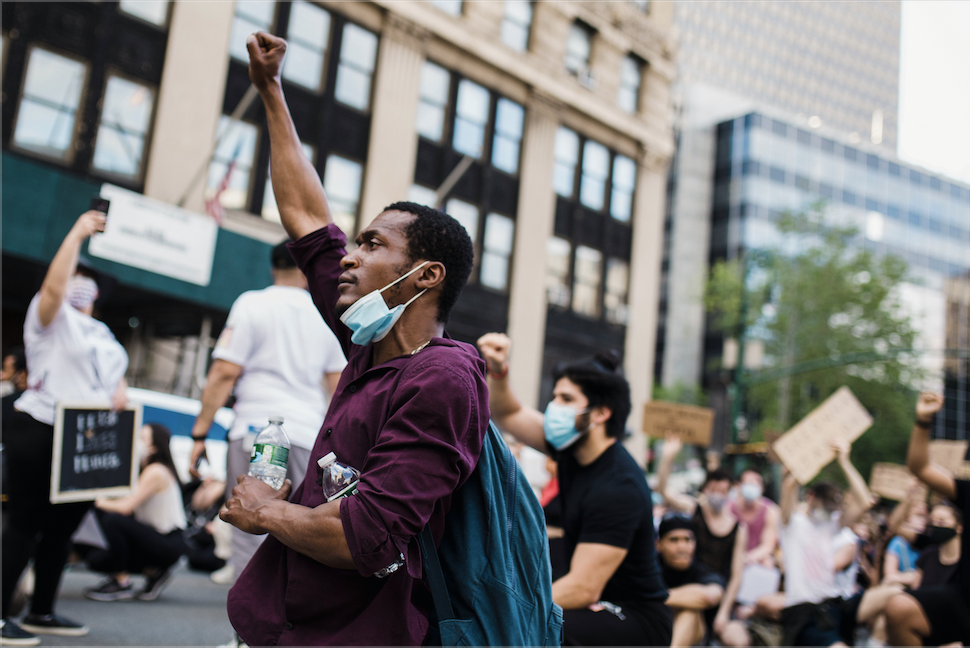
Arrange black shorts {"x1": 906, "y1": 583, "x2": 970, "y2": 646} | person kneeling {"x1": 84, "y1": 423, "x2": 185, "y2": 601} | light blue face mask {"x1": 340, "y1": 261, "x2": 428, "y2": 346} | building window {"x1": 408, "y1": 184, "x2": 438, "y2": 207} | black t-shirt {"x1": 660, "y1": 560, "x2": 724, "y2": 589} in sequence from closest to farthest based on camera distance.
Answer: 1. light blue face mask {"x1": 340, "y1": 261, "x2": 428, "y2": 346}
2. black shorts {"x1": 906, "y1": 583, "x2": 970, "y2": 646}
3. black t-shirt {"x1": 660, "y1": 560, "x2": 724, "y2": 589}
4. person kneeling {"x1": 84, "y1": 423, "x2": 185, "y2": 601}
5. building window {"x1": 408, "y1": 184, "x2": 438, "y2": 207}

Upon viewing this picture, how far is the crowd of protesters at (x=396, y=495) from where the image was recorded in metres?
1.86

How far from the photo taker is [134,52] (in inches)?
556

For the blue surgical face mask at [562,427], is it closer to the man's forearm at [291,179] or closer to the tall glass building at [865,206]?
the man's forearm at [291,179]

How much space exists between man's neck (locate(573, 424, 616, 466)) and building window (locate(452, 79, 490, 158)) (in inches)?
634

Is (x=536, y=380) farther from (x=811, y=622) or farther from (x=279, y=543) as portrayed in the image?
(x=279, y=543)

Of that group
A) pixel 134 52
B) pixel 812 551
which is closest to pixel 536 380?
pixel 134 52

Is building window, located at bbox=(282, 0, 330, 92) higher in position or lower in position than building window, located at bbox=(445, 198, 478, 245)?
higher

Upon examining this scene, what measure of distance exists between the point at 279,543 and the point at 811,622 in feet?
18.5

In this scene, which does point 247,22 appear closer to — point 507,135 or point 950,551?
point 507,135

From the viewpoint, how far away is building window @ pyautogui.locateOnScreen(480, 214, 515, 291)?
19.9 m

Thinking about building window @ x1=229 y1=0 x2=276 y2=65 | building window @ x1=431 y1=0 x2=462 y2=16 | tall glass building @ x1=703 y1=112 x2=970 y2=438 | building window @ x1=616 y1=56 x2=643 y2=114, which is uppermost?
tall glass building @ x1=703 y1=112 x2=970 y2=438

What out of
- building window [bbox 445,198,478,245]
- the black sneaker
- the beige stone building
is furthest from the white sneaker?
building window [bbox 445,198,478,245]

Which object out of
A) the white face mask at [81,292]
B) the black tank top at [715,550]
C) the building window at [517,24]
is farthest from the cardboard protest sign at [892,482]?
the building window at [517,24]

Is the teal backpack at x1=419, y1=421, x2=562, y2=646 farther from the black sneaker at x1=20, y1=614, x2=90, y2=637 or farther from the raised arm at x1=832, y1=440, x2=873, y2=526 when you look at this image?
the raised arm at x1=832, y1=440, x2=873, y2=526
